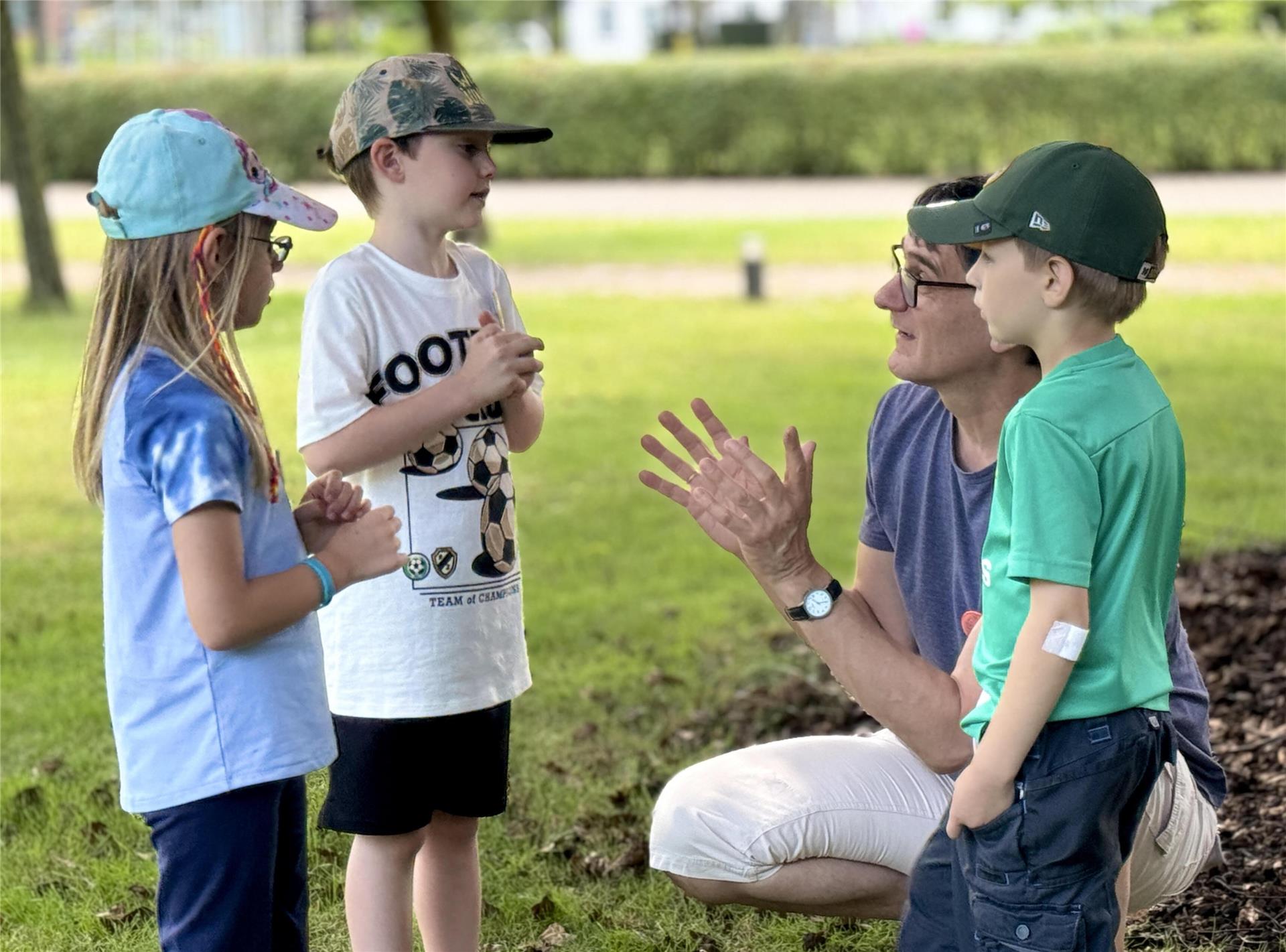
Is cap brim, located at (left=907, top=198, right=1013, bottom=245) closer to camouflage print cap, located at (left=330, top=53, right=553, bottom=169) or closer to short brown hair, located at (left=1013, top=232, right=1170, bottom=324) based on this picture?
short brown hair, located at (left=1013, top=232, right=1170, bottom=324)

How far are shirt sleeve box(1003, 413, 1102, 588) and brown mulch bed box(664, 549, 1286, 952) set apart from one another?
154 cm

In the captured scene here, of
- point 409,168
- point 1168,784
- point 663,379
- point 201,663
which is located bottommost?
point 663,379

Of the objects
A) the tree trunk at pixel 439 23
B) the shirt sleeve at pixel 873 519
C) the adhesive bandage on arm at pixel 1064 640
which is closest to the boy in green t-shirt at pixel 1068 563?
the adhesive bandage on arm at pixel 1064 640

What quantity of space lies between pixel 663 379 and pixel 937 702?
25.5 ft

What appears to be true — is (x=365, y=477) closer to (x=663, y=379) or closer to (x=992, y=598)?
(x=992, y=598)

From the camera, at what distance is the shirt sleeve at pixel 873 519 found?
3.11 meters

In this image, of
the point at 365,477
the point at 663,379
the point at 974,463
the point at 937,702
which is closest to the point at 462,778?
the point at 365,477

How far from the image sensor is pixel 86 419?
2412 mm

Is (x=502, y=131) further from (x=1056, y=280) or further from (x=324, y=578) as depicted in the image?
(x=1056, y=280)

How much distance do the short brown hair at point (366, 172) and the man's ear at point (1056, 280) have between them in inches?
46.7

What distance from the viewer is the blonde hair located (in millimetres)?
2393

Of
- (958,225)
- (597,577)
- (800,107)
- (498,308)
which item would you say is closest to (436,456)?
(498,308)

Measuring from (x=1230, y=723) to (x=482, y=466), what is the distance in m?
2.63

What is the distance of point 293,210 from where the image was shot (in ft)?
8.34
